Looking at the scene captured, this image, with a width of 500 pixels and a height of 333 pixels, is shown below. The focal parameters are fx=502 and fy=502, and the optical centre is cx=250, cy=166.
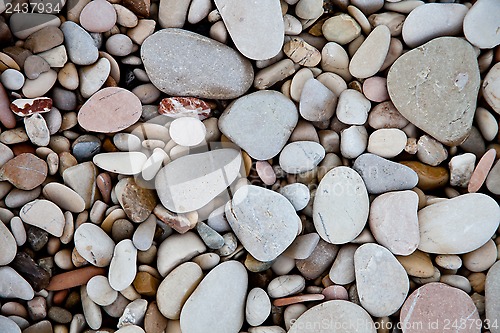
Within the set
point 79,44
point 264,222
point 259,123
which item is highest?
point 79,44

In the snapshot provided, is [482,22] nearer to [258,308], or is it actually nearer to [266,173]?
[266,173]

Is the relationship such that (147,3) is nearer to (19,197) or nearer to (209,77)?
(209,77)

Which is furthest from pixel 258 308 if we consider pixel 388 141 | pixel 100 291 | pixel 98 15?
pixel 98 15

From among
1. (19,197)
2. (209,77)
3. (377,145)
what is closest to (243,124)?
(209,77)

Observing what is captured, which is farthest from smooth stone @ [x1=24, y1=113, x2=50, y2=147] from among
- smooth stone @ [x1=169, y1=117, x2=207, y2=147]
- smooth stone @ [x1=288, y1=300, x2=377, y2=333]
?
smooth stone @ [x1=288, y1=300, x2=377, y2=333]

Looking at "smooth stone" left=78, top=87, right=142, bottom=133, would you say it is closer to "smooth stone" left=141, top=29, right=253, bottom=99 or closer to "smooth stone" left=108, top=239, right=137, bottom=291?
"smooth stone" left=141, top=29, right=253, bottom=99

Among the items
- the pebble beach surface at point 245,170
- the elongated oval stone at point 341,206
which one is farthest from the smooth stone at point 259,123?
the elongated oval stone at point 341,206
